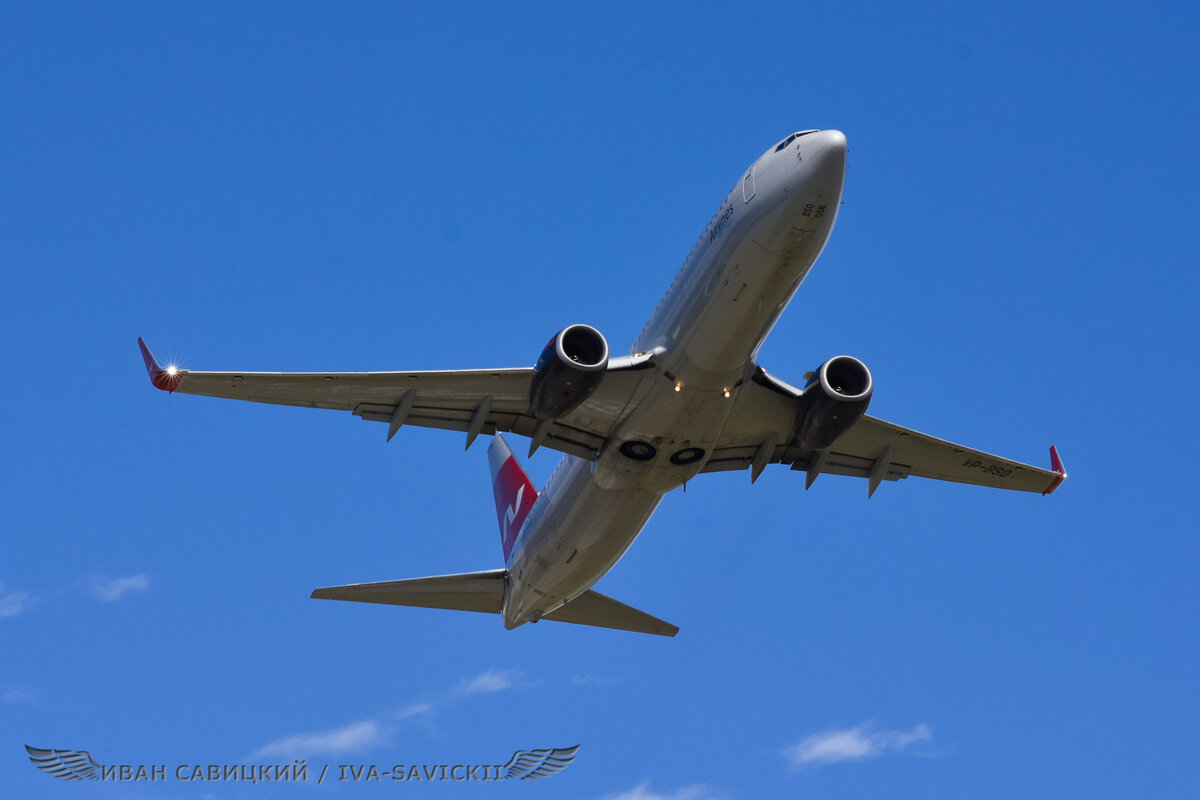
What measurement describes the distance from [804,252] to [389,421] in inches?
373

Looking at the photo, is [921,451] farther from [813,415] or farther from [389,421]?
[389,421]

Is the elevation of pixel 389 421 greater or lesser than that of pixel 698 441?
greater

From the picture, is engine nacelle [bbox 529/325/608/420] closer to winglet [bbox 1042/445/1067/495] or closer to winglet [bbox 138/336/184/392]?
winglet [bbox 138/336/184/392]

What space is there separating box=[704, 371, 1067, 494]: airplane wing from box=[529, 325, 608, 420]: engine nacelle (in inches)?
157

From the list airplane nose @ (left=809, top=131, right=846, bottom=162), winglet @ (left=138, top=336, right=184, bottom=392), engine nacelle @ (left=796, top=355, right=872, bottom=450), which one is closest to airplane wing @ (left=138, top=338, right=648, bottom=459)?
winglet @ (left=138, top=336, right=184, bottom=392)

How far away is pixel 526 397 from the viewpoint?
26688 mm

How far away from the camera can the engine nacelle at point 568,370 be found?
78.0 ft

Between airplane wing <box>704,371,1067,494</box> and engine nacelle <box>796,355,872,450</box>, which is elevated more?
airplane wing <box>704,371,1067,494</box>

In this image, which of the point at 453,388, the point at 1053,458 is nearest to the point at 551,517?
the point at 453,388

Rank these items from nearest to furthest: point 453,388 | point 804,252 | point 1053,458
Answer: point 804,252 → point 453,388 → point 1053,458

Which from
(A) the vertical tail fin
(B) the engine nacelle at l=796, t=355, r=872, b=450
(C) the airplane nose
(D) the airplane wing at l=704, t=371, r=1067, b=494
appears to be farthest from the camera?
(A) the vertical tail fin

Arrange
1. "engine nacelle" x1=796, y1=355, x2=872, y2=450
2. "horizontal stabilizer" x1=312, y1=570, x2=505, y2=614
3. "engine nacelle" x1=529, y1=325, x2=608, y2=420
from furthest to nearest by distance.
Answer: "horizontal stabilizer" x1=312, y1=570, x2=505, y2=614
"engine nacelle" x1=796, y1=355, x2=872, y2=450
"engine nacelle" x1=529, y1=325, x2=608, y2=420

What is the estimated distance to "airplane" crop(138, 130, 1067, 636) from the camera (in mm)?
23234

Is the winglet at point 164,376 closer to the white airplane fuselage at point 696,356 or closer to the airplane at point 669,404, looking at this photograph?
the airplane at point 669,404
